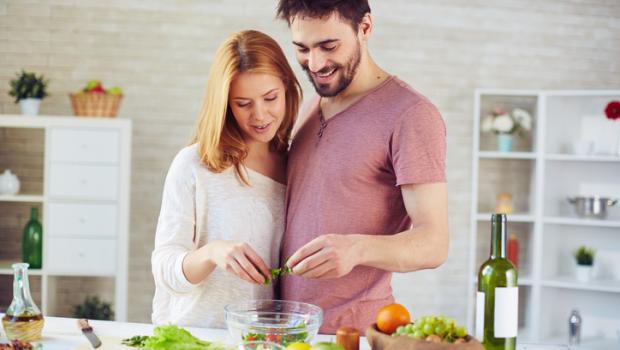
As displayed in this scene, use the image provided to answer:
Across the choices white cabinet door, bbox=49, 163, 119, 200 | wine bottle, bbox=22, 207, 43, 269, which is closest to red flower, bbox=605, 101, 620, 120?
white cabinet door, bbox=49, 163, 119, 200

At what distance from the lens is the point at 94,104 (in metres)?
4.99

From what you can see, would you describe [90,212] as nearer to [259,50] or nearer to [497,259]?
[259,50]

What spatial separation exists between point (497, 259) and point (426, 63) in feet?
13.1

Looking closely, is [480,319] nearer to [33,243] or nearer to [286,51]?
[33,243]

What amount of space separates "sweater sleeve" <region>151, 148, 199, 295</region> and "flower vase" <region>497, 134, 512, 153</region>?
3.49m

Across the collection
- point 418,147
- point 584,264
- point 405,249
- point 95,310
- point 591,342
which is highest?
→ point 418,147

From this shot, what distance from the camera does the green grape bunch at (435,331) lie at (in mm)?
1688

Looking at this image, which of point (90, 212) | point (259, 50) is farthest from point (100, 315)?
point (259, 50)

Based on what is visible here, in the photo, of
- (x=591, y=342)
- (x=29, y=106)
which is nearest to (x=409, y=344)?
(x=29, y=106)

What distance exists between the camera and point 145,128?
5.51 meters

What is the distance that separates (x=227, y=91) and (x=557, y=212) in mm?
3779

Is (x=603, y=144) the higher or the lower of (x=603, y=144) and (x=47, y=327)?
the higher

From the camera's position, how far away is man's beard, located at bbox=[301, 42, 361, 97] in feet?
7.89

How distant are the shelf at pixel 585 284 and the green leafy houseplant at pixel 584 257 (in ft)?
0.42
